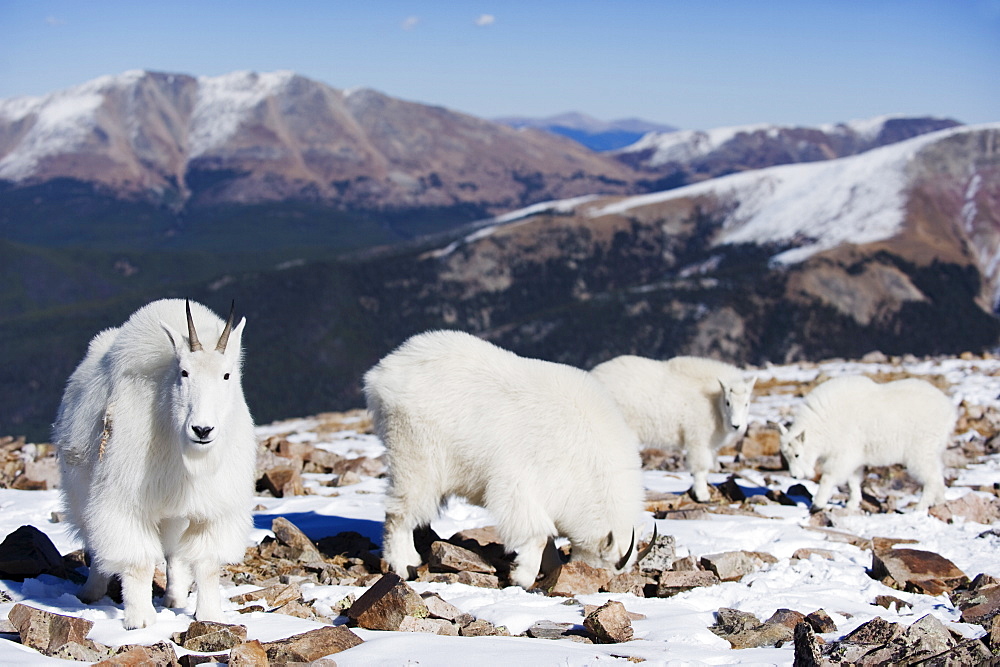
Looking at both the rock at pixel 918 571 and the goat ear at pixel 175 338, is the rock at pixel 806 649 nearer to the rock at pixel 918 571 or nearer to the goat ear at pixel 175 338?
the rock at pixel 918 571

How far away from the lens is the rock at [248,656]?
5.19m

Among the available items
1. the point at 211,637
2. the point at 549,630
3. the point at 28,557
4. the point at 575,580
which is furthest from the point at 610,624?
the point at 28,557

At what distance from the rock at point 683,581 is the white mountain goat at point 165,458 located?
4.05 meters

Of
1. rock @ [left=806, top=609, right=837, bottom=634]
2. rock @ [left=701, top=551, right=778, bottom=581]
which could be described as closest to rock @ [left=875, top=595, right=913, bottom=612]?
rock @ [left=806, top=609, right=837, bottom=634]

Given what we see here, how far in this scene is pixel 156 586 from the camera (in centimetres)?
763

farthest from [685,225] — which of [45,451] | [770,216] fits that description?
[45,451]

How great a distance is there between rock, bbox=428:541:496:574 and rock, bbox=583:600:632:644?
7.00 ft

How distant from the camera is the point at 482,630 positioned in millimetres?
6617

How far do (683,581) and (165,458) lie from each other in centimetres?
505

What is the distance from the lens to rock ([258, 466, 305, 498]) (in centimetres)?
1190

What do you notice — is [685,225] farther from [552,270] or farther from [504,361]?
[504,361]

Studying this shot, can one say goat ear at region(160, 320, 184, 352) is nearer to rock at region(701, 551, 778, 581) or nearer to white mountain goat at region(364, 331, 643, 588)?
white mountain goat at region(364, 331, 643, 588)

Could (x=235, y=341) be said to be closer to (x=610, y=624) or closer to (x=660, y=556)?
(x=610, y=624)

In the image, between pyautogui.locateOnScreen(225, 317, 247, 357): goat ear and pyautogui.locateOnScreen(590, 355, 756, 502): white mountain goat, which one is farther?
pyautogui.locateOnScreen(590, 355, 756, 502): white mountain goat
